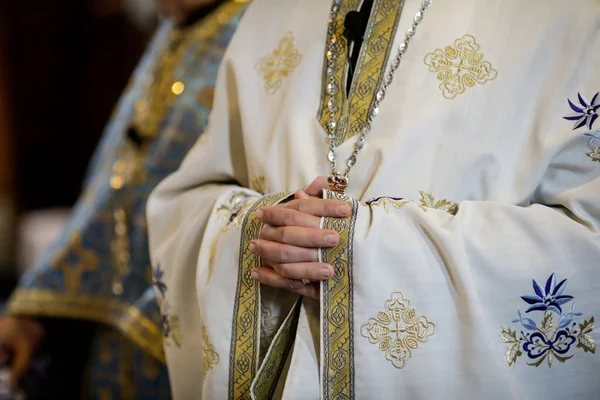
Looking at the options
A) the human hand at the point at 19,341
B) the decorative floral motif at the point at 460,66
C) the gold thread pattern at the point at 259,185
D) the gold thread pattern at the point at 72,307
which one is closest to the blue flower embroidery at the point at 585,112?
the decorative floral motif at the point at 460,66

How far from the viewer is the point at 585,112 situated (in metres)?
1.01

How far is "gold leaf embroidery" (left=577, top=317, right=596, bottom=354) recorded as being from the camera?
980 millimetres

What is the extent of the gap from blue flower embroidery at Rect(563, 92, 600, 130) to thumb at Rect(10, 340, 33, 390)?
1405 mm

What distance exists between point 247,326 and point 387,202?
29 centimetres

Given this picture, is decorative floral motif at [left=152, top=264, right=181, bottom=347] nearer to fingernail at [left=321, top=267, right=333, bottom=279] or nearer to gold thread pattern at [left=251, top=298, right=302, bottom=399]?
gold thread pattern at [left=251, top=298, right=302, bottom=399]

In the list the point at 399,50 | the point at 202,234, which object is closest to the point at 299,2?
the point at 399,50

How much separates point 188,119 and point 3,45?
2752mm

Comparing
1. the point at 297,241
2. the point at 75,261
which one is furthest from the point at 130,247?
the point at 297,241

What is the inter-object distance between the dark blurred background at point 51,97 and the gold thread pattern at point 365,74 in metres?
2.87

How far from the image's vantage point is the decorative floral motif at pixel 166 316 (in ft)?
4.11

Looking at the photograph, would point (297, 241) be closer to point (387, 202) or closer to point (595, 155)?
point (387, 202)

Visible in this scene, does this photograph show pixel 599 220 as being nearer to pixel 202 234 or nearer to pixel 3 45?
pixel 202 234

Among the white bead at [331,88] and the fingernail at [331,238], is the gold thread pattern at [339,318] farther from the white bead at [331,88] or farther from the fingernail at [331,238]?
the white bead at [331,88]

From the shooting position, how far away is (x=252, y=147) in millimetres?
1182
